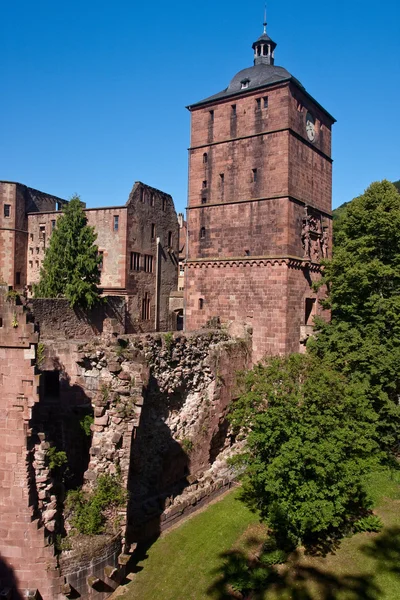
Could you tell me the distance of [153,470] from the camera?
15.0m

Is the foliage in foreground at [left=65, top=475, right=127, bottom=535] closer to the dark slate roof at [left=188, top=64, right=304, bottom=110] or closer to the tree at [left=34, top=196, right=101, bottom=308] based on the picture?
the tree at [left=34, top=196, right=101, bottom=308]

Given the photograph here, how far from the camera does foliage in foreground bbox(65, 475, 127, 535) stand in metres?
11.0

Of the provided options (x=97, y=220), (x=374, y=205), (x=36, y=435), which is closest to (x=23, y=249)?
(x=97, y=220)

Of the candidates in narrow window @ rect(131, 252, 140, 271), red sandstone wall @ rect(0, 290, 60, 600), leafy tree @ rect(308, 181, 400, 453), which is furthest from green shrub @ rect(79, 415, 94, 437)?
narrow window @ rect(131, 252, 140, 271)

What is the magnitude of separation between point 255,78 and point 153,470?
18.2m

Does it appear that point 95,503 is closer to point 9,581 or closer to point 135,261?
point 9,581

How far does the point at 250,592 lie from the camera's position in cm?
1151

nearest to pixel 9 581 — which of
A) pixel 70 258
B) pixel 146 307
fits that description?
pixel 70 258

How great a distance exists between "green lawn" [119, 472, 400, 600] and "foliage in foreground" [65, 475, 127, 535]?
5.98ft

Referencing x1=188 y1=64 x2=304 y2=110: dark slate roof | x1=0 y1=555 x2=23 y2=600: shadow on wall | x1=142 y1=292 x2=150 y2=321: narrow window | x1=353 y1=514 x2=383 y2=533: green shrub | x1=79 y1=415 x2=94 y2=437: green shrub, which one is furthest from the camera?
x1=142 y1=292 x2=150 y2=321: narrow window

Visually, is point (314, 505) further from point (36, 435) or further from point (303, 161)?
point (303, 161)

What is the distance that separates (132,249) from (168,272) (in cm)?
508

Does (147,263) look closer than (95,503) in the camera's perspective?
No

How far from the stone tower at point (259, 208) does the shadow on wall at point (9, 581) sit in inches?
539
